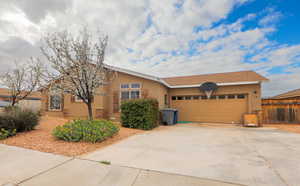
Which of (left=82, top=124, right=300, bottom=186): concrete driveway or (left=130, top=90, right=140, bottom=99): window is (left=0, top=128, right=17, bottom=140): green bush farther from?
(left=130, top=90, right=140, bottom=99): window

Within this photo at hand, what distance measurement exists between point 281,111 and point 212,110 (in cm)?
449

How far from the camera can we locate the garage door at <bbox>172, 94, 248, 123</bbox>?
1087 centimetres

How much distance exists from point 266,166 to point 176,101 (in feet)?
30.4

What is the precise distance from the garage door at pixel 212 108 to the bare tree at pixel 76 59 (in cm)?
764

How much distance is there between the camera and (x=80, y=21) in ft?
24.3

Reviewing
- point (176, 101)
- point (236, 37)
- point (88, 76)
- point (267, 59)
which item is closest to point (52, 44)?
point (88, 76)

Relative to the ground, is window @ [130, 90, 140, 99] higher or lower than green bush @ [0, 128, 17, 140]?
higher

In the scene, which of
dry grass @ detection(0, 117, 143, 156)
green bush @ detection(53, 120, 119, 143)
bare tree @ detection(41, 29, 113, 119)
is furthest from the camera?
bare tree @ detection(41, 29, 113, 119)

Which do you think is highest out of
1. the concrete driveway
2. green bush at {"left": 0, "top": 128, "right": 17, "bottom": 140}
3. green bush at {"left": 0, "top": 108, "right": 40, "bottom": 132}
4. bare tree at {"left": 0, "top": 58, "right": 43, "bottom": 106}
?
bare tree at {"left": 0, "top": 58, "right": 43, "bottom": 106}

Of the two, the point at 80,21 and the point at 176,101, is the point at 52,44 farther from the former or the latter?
the point at 176,101

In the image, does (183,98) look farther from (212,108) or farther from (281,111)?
(281,111)

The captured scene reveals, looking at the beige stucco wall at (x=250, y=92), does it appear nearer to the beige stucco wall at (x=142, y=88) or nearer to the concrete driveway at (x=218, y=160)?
the beige stucco wall at (x=142, y=88)

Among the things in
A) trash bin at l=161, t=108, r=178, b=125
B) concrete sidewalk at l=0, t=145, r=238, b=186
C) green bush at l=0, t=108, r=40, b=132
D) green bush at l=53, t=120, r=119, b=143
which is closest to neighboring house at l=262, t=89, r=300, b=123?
trash bin at l=161, t=108, r=178, b=125

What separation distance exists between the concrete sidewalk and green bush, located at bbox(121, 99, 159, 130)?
484 cm
